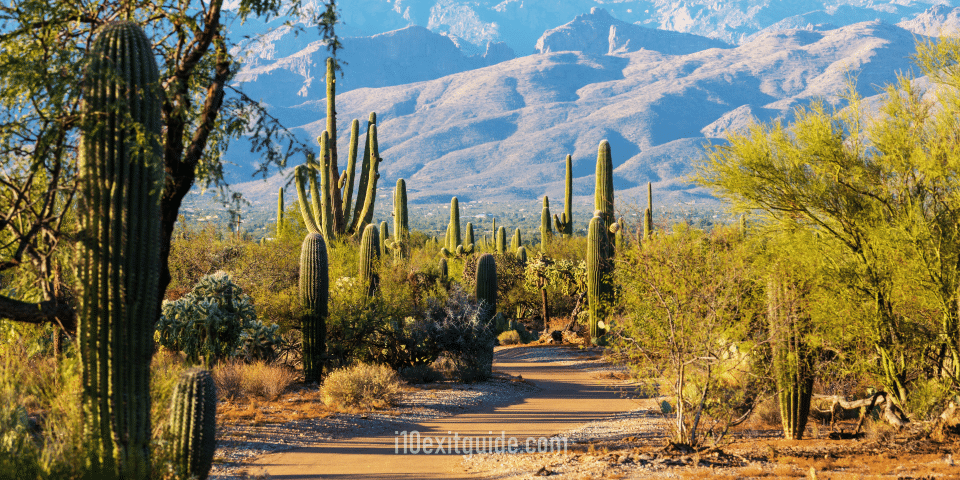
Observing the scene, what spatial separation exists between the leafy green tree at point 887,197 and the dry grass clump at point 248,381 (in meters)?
8.07

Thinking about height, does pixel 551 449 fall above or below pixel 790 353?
below

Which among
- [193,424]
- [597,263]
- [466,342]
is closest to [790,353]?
[466,342]

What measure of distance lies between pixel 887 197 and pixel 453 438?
278 inches

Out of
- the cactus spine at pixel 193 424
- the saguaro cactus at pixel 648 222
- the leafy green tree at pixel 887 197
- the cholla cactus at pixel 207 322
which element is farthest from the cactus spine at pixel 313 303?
the leafy green tree at pixel 887 197

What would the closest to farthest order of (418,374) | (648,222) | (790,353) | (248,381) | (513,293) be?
(790,353) → (248,381) → (418,374) → (648,222) → (513,293)

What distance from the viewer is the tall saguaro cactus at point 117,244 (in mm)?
5340

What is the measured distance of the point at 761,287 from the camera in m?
10.4

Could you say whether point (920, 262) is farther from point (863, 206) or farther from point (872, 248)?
point (863, 206)

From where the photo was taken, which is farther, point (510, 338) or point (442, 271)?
point (442, 271)

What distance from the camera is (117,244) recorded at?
5.38m

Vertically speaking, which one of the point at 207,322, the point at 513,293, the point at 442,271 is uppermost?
the point at 442,271

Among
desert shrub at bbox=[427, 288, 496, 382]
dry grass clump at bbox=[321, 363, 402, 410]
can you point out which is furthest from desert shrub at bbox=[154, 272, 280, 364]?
desert shrub at bbox=[427, 288, 496, 382]

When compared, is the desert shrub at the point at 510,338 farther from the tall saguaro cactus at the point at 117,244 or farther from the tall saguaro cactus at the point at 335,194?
the tall saguaro cactus at the point at 117,244

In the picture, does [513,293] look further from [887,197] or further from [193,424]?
[193,424]
